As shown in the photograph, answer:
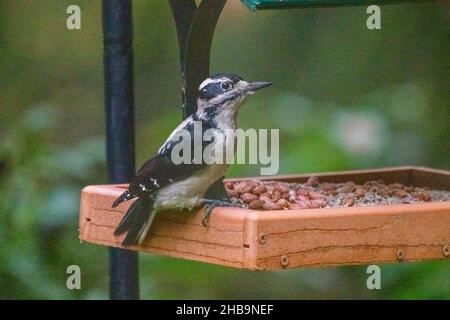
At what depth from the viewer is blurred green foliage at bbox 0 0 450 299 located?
5727 millimetres

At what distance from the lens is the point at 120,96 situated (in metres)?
4.08

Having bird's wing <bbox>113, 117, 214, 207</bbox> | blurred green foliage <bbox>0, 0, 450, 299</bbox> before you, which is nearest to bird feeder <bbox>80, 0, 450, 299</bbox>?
bird's wing <bbox>113, 117, 214, 207</bbox>

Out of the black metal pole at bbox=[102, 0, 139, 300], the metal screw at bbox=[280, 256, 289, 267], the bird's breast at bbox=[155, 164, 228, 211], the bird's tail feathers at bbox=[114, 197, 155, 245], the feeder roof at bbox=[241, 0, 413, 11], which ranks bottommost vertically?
the metal screw at bbox=[280, 256, 289, 267]

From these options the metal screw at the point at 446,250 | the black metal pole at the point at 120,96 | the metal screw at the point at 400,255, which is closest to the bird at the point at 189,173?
the black metal pole at the point at 120,96

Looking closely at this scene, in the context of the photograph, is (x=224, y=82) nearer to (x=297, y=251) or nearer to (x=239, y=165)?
(x=297, y=251)

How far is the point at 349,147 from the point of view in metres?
6.04

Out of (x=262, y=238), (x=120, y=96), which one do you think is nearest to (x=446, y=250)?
(x=262, y=238)

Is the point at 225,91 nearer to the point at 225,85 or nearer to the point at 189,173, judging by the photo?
the point at 225,85

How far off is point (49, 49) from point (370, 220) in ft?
11.3

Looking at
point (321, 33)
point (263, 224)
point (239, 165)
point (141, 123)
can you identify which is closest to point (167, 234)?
point (263, 224)

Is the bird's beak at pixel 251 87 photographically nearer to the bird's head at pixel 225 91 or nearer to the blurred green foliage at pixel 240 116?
the bird's head at pixel 225 91

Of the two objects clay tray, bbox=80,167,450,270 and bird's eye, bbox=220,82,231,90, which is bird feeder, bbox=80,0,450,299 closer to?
clay tray, bbox=80,167,450,270
